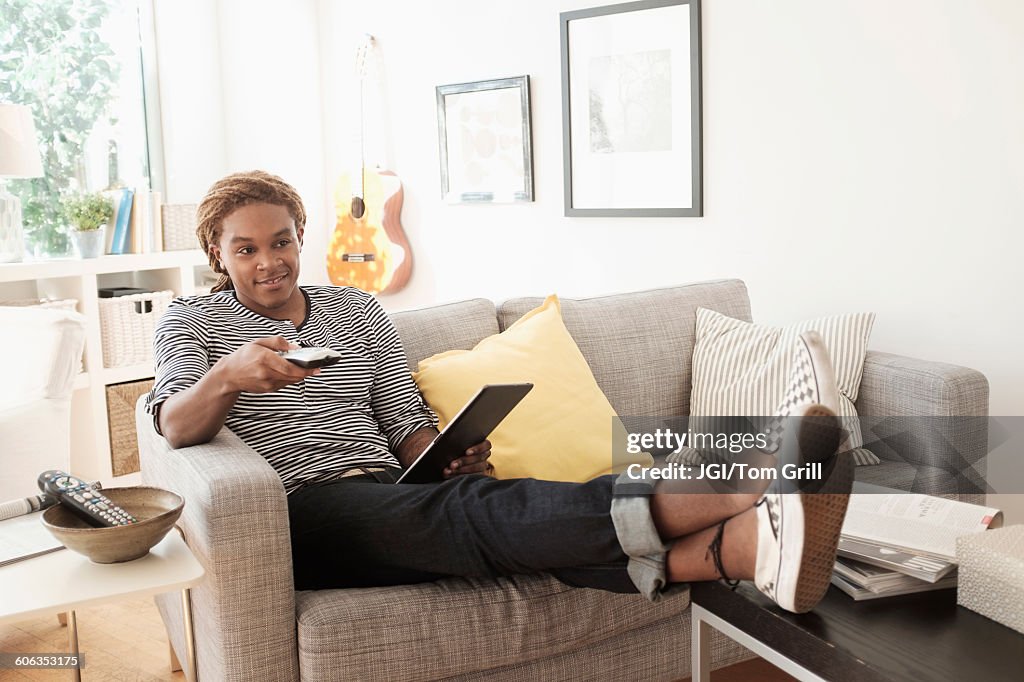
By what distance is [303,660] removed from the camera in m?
1.56

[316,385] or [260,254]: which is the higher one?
[260,254]

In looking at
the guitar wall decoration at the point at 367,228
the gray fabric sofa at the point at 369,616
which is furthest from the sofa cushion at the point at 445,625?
the guitar wall decoration at the point at 367,228

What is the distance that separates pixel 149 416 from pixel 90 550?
23.6 inches

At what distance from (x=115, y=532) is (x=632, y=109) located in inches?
89.7

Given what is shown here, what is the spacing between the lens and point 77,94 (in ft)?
12.9

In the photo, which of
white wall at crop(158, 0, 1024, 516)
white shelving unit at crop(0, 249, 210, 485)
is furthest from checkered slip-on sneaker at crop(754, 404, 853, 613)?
white shelving unit at crop(0, 249, 210, 485)

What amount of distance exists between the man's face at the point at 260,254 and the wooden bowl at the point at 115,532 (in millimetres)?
522

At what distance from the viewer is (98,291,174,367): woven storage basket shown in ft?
11.6

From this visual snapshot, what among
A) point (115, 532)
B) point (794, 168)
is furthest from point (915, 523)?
point (794, 168)

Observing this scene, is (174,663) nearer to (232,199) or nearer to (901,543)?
(232,199)

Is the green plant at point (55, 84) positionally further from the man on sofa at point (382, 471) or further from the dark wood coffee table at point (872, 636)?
the dark wood coffee table at point (872, 636)

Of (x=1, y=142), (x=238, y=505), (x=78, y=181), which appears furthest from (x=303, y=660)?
(x=78, y=181)

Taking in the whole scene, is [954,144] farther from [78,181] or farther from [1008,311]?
[78,181]

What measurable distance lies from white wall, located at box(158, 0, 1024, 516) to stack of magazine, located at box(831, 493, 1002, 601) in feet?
3.44
